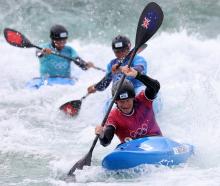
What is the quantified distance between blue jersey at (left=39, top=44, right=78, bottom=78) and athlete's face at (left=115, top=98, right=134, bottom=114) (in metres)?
3.88

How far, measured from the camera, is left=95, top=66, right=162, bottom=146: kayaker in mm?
5391

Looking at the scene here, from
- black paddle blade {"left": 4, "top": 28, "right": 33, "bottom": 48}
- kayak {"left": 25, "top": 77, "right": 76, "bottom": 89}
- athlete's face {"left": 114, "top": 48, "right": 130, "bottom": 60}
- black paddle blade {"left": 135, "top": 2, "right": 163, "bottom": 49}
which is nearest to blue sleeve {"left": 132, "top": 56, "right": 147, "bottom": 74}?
athlete's face {"left": 114, "top": 48, "right": 130, "bottom": 60}

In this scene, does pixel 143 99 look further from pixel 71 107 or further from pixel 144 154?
pixel 71 107

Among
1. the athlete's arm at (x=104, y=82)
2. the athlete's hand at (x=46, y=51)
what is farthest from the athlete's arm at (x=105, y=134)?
the athlete's hand at (x=46, y=51)

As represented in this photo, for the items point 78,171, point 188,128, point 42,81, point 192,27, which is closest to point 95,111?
point 42,81

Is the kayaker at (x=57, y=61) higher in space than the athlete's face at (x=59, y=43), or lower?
lower

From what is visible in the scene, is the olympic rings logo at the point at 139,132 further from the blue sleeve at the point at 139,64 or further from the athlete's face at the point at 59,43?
the athlete's face at the point at 59,43

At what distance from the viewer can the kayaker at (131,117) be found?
17.7 feet

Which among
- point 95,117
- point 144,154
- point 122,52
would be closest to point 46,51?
point 95,117

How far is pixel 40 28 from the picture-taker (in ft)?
44.9

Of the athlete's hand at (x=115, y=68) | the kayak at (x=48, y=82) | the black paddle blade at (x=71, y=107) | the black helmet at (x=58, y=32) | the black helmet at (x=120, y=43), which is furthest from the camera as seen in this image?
the kayak at (x=48, y=82)

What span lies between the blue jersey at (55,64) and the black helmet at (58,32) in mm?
258

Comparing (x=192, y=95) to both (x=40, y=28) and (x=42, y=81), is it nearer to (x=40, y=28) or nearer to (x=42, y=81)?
(x=42, y=81)

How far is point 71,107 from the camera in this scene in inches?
334
